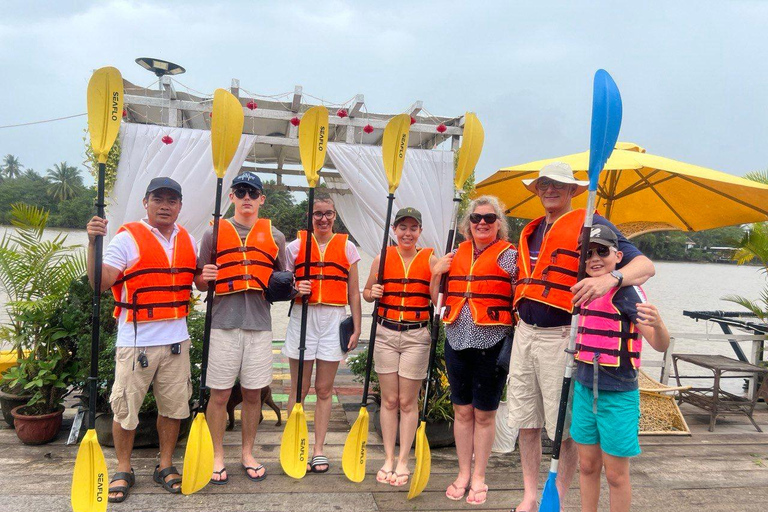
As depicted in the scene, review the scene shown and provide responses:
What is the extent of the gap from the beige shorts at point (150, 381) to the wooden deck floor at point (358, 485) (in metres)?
0.47

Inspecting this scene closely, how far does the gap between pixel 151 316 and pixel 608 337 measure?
232cm

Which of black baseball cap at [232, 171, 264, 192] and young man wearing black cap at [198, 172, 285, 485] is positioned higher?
black baseball cap at [232, 171, 264, 192]


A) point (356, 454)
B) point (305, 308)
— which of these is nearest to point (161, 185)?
point (305, 308)

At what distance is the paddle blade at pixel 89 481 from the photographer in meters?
2.64

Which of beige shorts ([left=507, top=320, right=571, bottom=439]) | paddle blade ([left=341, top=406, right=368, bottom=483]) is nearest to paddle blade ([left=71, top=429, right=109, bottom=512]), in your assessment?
paddle blade ([left=341, top=406, right=368, bottom=483])

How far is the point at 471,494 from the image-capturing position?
2949 mm

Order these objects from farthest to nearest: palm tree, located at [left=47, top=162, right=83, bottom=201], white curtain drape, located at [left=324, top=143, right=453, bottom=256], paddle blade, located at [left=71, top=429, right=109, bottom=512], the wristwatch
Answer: palm tree, located at [left=47, top=162, right=83, bottom=201]
white curtain drape, located at [left=324, top=143, right=453, bottom=256]
paddle blade, located at [left=71, top=429, right=109, bottom=512]
the wristwatch

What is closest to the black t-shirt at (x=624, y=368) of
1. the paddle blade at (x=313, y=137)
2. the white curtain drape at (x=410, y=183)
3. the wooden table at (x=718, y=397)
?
the paddle blade at (x=313, y=137)

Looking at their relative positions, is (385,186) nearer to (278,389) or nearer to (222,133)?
(278,389)

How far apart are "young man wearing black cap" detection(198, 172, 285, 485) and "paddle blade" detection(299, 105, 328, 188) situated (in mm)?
461

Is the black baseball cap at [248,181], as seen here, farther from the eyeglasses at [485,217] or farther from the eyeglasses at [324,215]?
the eyeglasses at [485,217]

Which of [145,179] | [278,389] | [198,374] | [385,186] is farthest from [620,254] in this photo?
[145,179]

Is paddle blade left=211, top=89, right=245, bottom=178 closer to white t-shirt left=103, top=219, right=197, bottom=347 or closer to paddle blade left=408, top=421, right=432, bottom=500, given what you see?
white t-shirt left=103, top=219, right=197, bottom=347

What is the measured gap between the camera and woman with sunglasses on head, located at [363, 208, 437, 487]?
10.1 ft
